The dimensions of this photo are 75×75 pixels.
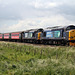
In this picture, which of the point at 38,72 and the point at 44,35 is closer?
the point at 38,72

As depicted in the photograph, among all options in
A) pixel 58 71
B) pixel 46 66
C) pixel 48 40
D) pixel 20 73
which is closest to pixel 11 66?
pixel 20 73

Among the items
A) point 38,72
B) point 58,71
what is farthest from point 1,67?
point 58,71

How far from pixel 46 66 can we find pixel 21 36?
3533 cm

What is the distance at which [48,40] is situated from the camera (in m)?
28.6

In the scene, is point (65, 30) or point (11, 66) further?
point (65, 30)

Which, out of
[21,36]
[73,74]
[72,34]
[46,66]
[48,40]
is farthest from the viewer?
[21,36]

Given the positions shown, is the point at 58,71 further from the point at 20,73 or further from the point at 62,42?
the point at 62,42

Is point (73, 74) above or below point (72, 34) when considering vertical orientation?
below

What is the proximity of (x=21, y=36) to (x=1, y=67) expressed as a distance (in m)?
34.8

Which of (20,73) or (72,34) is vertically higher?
(72,34)

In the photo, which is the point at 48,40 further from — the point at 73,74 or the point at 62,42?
the point at 73,74

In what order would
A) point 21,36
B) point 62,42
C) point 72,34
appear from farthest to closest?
1. point 21,36
2. point 62,42
3. point 72,34

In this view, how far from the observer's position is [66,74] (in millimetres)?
7395

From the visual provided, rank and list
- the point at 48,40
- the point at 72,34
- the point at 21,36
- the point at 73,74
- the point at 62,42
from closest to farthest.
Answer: the point at 73,74
the point at 72,34
the point at 62,42
the point at 48,40
the point at 21,36
